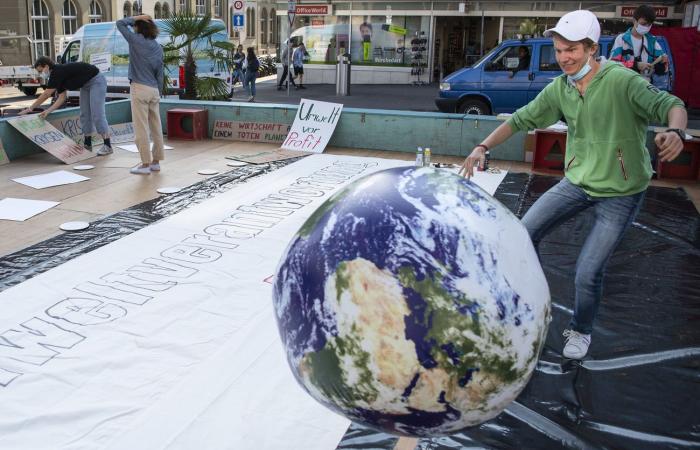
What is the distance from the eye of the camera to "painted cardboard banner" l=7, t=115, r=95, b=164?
364 inches

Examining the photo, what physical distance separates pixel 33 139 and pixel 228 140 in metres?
3.20

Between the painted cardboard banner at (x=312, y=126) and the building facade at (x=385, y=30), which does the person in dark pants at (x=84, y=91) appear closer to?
the painted cardboard banner at (x=312, y=126)

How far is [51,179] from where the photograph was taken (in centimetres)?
821

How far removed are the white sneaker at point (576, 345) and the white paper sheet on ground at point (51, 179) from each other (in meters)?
6.44

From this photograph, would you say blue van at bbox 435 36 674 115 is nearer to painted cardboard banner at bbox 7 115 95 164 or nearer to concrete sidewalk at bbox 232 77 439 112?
concrete sidewalk at bbox 232 77 439 112

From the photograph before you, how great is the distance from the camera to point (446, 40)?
28984 mm

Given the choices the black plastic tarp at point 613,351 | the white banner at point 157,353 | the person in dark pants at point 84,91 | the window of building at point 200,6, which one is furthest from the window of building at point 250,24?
the white banner at point 157,353

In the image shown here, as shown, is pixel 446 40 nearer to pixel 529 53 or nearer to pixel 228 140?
pixel 529 53

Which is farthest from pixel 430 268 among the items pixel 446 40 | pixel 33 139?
pixel 446 40

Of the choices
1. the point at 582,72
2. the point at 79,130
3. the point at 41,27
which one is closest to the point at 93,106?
the point at 79,130

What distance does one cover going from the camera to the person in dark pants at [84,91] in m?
9.40

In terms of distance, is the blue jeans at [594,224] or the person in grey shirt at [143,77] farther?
the person in grey shirt at [143,77]

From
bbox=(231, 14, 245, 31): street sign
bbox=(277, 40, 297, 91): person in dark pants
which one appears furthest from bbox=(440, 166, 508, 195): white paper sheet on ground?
bbox=(277, 40, 297, 91): person in dark pants

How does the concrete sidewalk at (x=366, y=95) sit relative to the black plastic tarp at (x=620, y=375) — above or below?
above
